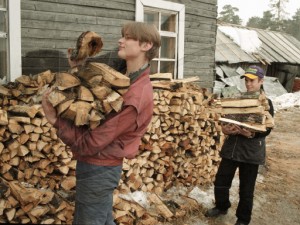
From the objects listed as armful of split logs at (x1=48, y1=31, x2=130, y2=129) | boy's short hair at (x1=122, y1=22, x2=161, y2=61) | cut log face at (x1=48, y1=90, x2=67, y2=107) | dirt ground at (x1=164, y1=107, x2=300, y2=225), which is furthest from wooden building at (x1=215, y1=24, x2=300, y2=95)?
cut log face at (x1=48, y1=90, x2=67, y2=107)

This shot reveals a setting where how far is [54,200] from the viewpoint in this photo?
11.6 ft

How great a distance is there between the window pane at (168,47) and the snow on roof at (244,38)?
1208cm

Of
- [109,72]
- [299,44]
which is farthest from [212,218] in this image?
[299,44]

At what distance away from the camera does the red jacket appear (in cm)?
205

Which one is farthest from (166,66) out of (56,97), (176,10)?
(56,97)

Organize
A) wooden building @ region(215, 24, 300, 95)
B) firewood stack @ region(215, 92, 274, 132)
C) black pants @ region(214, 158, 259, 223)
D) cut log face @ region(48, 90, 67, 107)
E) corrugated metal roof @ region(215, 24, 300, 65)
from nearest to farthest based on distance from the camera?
cut log face @ region(48, 90, 67, 107)
firewood stack @ region(215, 92, 274, 132)
black pants @ region(214, 158, 259, 223)
wooden building @ region(215, 24, 300, 95)
corrugated metal roof @ region(215, 24, 300, 65)

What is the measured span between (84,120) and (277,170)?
6.09m

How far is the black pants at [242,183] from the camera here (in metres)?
4.21

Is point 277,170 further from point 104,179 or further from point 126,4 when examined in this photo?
point 104,179

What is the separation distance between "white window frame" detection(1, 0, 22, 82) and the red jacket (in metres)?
3.10

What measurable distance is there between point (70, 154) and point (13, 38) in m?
2.06

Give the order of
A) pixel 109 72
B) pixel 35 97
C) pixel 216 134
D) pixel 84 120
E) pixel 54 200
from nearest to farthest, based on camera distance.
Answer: pixel 84 120 → pixel 109 72 → pixel 54 200 → pixel 35 97 → pixel 216 134

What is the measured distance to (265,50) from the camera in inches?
775

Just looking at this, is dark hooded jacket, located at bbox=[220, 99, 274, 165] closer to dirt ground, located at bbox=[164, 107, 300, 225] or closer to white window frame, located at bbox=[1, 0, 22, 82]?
dirt ground, located at bbox=[164, 107, 300, 225]
